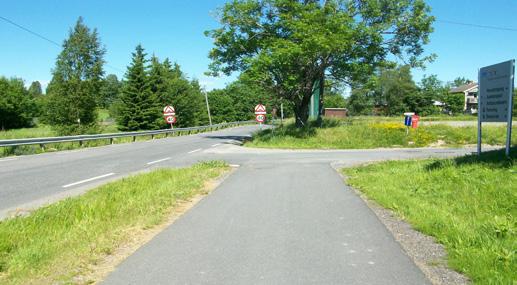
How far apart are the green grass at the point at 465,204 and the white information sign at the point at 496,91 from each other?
43.0 inches

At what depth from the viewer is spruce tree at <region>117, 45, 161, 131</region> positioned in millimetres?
53469

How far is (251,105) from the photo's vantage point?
108 metres

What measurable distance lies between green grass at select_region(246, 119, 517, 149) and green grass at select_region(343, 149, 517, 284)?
14847 millimetres

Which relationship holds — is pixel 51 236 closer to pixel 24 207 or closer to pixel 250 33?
pixel 24 207

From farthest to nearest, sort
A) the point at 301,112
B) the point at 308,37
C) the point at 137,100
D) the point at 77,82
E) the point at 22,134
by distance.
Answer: the point at 137,100 < the point at 77,82 < the point at 22,134 < the point at 301,112 < the point at 308,37

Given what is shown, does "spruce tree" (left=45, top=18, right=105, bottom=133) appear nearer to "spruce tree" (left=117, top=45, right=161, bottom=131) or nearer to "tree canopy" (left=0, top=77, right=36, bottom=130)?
"spruce tree" (left=117, top=45, right=161, bottom=131)

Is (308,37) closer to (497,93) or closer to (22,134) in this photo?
(497,93)

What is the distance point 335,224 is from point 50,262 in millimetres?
3840

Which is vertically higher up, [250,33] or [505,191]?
[250,33]

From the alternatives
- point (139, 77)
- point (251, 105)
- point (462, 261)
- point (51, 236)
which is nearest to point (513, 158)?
point (462, 261)

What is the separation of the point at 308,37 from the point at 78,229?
2090 cm

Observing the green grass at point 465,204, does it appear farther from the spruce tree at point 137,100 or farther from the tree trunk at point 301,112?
the spruce tree at point 137,100

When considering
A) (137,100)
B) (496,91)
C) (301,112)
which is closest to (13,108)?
(137,100)

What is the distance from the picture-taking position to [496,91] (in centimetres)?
1155
